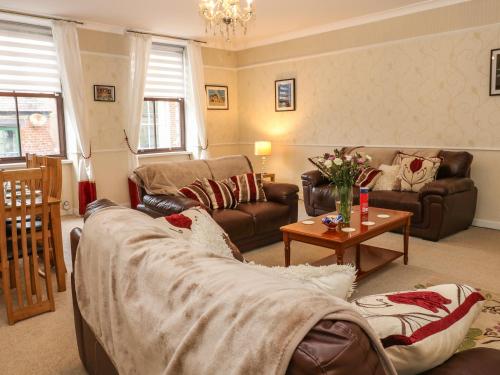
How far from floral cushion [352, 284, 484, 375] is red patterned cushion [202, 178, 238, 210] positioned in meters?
2.93

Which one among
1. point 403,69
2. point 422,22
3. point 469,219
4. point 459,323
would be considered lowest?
point 469,219

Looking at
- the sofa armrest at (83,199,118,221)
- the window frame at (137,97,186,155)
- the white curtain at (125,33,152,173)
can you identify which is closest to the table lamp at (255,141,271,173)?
the window frame at (137,97,186,155)

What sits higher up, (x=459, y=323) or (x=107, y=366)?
(x=459, y=323)

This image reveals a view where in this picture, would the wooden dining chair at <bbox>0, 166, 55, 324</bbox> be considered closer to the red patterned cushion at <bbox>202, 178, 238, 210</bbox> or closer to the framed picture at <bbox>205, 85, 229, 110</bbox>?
Result: the red patterned cushion at <bbox>202, 178, 238, 210</bbox>

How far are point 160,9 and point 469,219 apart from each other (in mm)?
4387

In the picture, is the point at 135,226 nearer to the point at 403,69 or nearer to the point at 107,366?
the point at 107,366

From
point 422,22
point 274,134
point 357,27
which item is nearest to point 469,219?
point 422,22

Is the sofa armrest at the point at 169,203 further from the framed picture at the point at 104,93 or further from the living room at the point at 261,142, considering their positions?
the framed picture at the point at 104,93

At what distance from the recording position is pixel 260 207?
420cm

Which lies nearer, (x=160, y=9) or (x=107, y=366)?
(x=107, y=366)

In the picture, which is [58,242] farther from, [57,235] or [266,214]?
[266,214]

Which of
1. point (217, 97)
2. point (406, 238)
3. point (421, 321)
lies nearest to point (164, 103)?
point (217, 97)

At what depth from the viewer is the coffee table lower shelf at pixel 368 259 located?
3.33m

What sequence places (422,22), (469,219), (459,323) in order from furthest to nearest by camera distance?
(422,22), (469,219), (459,323)
